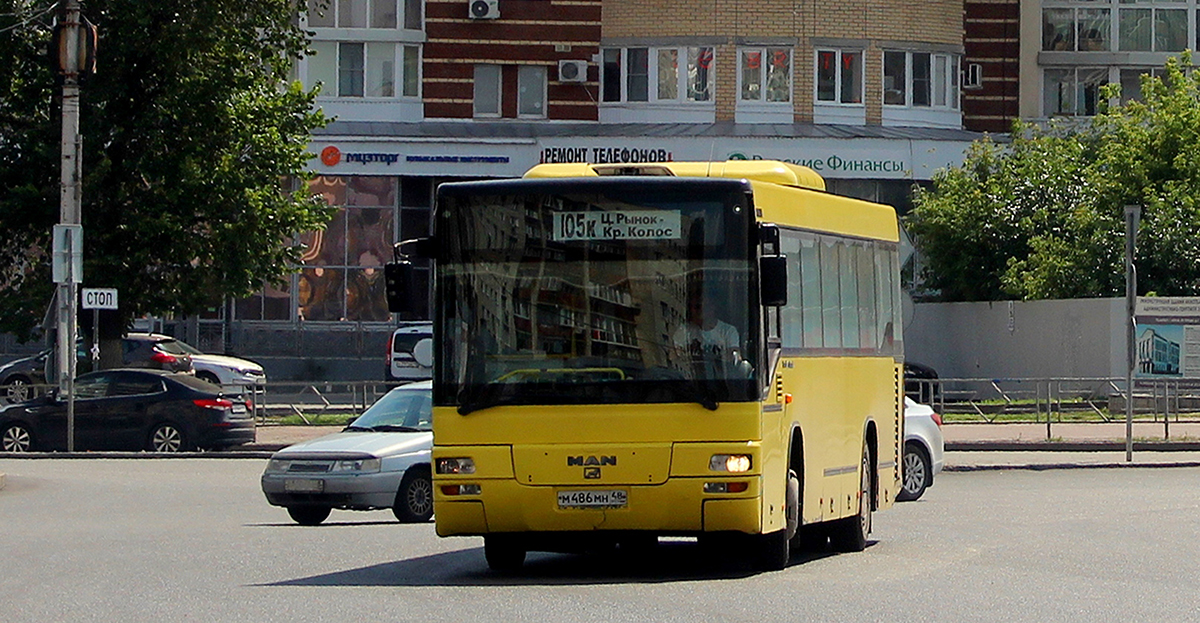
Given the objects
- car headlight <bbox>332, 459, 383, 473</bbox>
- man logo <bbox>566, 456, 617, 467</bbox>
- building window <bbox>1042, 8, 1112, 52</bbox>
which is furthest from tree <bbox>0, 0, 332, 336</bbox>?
building window <bbox>1042, 8, 1112, 52</bbox>

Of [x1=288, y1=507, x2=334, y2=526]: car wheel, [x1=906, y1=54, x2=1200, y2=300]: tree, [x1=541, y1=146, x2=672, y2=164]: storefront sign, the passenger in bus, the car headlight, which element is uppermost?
[x1=541, y1=146, x2=672, y2=164]: storefront sign

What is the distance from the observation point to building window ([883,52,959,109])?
167 ft

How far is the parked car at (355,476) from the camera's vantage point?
18594 mm

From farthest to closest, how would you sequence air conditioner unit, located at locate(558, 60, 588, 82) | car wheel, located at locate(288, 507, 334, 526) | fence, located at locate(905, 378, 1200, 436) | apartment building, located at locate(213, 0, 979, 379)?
apartment building, located at locate(213, 0, 979, 379) < air conditioner unit, located at locate(558, 60, 588, 82) < fence, located at locate(905, 378, 1200, 436) < car wheel, located at locate(288, 507, 334, 526)

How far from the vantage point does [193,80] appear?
35375 millimetres

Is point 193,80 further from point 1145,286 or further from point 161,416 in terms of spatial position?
point 1145,286

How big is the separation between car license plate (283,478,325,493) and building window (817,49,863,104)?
33.2m

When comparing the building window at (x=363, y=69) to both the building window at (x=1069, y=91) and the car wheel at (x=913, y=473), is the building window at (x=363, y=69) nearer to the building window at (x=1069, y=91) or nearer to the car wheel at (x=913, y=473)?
the building window at (x=1069, y=91)

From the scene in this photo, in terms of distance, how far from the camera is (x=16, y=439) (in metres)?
30.9

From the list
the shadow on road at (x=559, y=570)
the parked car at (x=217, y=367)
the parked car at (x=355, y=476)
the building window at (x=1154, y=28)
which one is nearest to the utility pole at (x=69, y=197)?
the parked car at (x=355, y=476)

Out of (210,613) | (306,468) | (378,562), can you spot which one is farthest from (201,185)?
(210,613)

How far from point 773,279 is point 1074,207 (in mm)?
34172

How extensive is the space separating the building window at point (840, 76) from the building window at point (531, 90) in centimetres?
679

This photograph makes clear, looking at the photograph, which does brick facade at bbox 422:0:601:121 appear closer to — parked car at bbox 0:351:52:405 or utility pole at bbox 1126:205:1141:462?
parked car at bbox 0:351:52:405
